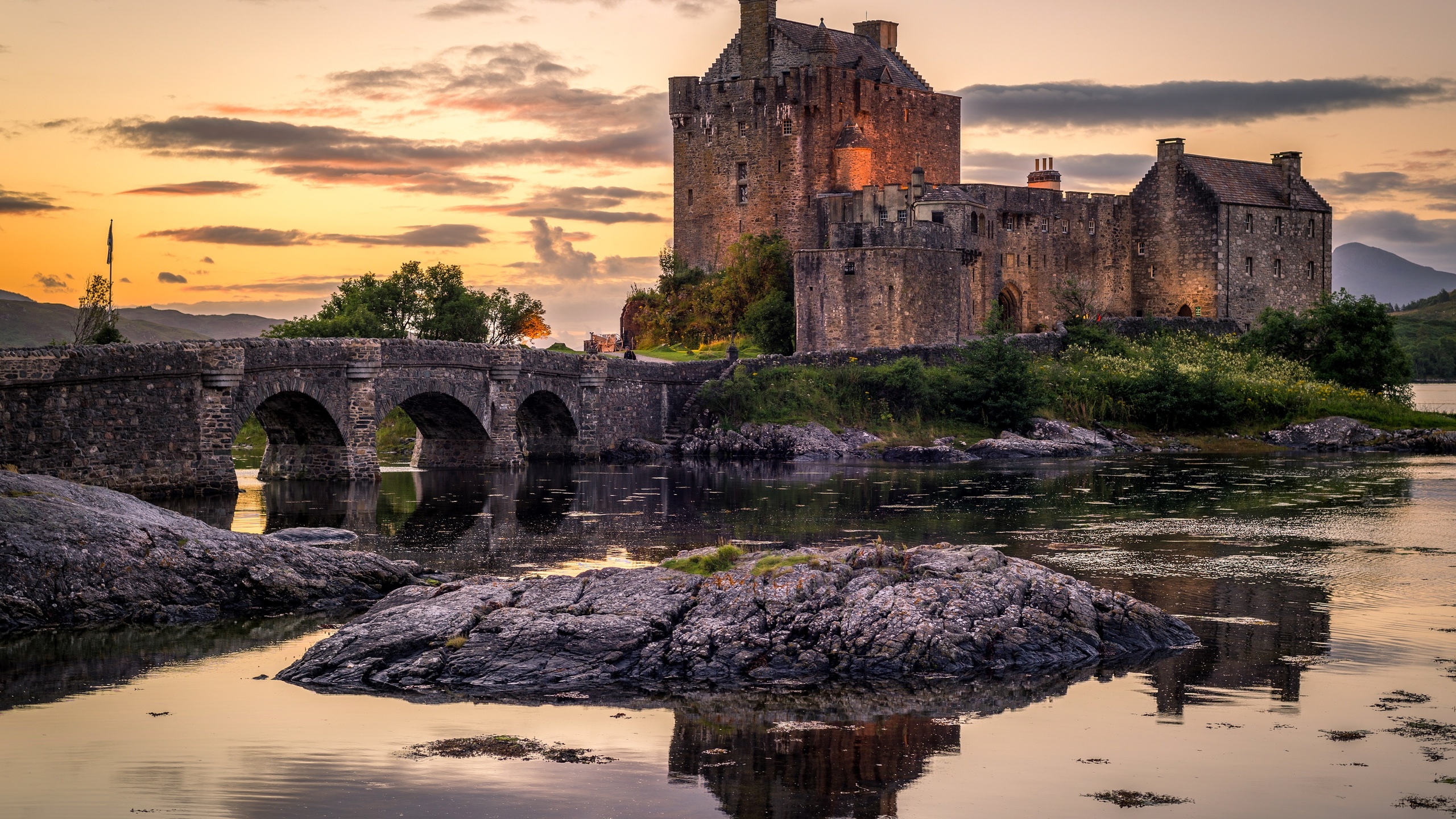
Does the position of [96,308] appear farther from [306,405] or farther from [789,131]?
[789,131]

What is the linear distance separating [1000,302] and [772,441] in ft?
70.7

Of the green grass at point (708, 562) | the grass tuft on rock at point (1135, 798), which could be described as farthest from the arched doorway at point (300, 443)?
the grass tuft on rock at point (1135, 798)

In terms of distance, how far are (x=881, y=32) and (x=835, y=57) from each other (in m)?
7.97

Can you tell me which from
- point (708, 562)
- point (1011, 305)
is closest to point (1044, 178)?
point (1011, 305)

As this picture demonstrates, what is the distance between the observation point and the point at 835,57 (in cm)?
6731

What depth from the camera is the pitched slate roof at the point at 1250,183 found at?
67.1m

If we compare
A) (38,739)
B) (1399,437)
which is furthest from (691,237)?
(38,739)

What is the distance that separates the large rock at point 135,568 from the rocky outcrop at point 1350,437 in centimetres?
4022

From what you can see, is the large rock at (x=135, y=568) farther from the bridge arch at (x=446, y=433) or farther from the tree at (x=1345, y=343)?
the tree at (x=1345, y=343)

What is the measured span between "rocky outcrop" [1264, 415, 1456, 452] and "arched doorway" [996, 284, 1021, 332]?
54.4ft

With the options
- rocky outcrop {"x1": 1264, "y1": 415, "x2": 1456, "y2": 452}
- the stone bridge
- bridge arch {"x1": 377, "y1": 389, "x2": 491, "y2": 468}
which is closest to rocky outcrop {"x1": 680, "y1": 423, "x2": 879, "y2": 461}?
the stone bridge

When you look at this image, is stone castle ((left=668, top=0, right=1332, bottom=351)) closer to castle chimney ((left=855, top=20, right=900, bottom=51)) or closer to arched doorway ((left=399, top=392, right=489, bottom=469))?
castle chimney ((left=855, top=20, right=900, bottom=51))

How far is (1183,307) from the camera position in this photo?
68.4 meters

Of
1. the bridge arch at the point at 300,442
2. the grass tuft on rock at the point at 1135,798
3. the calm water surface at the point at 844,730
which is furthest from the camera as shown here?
the bridge arch at the point at 300,442
